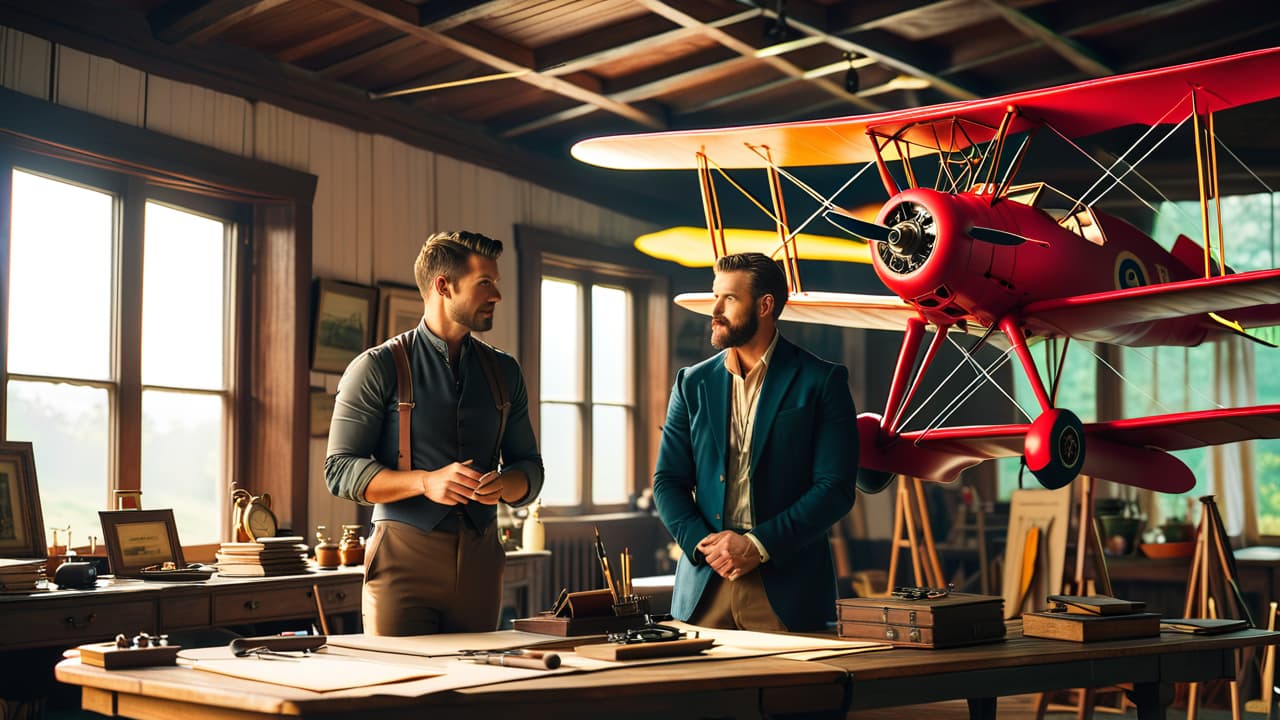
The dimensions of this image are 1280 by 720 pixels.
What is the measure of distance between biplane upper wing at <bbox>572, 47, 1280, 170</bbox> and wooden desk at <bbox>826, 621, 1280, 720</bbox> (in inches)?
68.2

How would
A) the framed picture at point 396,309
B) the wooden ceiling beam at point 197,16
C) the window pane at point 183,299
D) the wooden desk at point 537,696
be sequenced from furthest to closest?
the framed picture at point 396,309, the window pane at point 183,299, the wooden ceiling beam at point 197,16, the wooden desk at point 537,696

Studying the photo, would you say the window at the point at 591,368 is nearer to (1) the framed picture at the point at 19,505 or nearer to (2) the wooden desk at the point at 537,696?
(1) the framed picture at the point at 19,505

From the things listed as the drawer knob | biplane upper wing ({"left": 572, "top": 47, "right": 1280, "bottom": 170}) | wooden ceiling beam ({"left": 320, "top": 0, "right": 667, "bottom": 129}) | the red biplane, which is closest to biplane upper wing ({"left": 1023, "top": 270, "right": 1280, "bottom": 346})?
the red biplane

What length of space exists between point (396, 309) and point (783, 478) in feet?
11.9

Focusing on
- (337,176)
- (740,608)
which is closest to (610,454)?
(337,176)

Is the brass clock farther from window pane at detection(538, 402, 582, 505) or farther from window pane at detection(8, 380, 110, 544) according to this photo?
window pane at detection(538, 402, 582, 505)

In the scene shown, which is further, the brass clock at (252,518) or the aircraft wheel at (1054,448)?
the brass clock at (252,518)

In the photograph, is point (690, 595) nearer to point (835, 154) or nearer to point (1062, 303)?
point (1062, 303)

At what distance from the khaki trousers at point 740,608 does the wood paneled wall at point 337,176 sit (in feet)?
10.3

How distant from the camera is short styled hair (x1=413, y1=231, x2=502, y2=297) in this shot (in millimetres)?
2691

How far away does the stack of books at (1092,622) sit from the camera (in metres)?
2.45

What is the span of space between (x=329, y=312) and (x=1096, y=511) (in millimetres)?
4072

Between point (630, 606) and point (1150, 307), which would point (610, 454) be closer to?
point (1150, 307)

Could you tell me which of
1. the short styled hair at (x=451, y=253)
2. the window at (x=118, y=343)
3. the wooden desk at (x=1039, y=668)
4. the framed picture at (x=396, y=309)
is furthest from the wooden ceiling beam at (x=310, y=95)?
the wooden desk at (x=1039, y=668)
